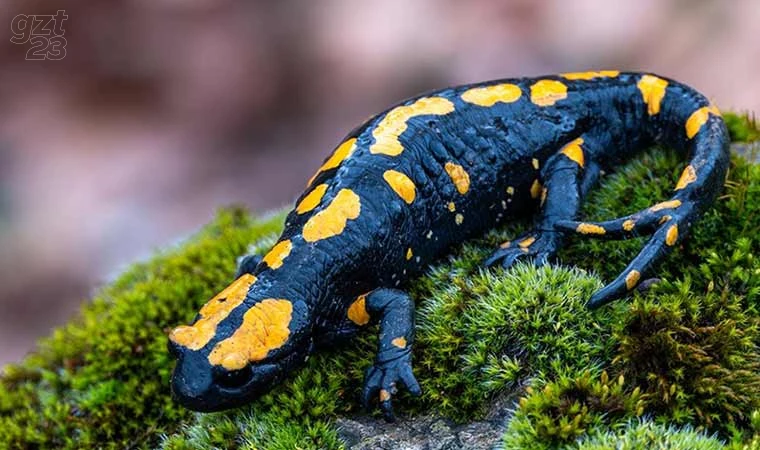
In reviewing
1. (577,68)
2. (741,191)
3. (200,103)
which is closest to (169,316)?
(741,191)

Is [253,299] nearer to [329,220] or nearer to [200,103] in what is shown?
[329,220]

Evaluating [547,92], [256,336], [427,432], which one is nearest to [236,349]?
[256,336]

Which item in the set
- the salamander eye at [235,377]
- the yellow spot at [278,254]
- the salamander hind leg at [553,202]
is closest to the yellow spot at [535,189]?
the salamander hind leg at [553,202]

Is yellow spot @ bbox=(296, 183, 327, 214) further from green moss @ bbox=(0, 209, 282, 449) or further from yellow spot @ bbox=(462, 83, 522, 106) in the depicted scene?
yellow spot @ bbox=(462, 83, 522, 106)

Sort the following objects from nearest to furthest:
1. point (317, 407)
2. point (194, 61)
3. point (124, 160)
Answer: point (317, 407) → point (124, 160) → point (194, 61)

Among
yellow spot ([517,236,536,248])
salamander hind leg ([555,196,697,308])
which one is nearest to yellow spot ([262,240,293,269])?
yellow spot ([517,236,536,248])

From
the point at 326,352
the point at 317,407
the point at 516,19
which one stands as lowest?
the point at 317,407
